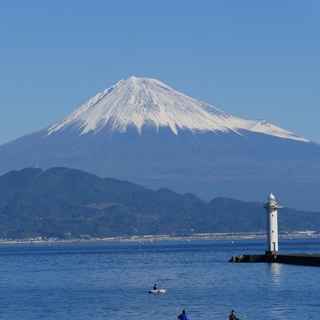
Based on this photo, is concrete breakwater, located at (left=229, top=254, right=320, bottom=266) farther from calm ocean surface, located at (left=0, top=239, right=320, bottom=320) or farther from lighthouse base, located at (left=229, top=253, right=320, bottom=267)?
calm ocean surface, located at (left=0, top=239, right=320, bottom=320)

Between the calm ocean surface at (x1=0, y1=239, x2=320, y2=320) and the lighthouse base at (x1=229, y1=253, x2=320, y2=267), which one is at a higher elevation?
the lighthouse base at (x1=229, y1=253, x2=320, y2=267)

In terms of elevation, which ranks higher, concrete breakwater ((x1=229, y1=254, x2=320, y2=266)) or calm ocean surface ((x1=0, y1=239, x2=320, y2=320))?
concrete breakwater ((x1=229, y1=254, x2=320, y2=266))

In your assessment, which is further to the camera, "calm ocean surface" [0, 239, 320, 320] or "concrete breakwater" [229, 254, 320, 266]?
"concrete breakwater" [229, 254, 320, 266]

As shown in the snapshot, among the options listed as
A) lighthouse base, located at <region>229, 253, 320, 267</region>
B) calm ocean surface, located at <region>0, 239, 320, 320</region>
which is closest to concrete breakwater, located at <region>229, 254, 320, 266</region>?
lighthouse base, located at <region>229, 253, 320, 267</region>

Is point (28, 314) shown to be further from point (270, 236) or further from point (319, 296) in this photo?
point (270, 236)

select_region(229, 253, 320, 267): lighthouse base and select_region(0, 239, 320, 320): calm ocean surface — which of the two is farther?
select_region(229, 253, 320, 267): lighthouse base

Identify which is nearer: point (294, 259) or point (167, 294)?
point (167, 294)

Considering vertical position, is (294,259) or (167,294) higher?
(294,259)

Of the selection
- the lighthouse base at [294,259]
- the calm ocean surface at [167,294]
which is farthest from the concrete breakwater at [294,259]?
the calm ocean surface at [167,294]

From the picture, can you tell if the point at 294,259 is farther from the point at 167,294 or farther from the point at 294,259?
the point at 167,294

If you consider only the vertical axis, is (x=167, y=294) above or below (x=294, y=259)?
below

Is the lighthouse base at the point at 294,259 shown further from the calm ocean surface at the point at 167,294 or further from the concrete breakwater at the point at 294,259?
the calm ocean surface at the point at 167,294

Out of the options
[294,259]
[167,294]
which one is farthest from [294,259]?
[167,294]

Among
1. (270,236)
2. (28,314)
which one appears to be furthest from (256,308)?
(270,236)
